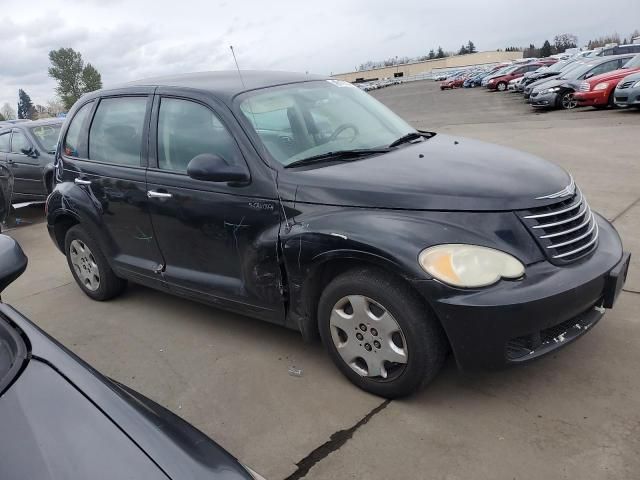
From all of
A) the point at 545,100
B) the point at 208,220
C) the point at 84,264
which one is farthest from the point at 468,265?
the point at 545,100

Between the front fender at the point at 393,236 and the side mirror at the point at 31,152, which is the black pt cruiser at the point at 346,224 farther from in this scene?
the side mirror at the point at 31,152

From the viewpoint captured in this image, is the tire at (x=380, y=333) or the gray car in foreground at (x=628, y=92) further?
the gray car in foreground at (x=628, y=92)

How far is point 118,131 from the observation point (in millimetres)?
4180

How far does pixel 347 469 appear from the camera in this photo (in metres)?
2.54

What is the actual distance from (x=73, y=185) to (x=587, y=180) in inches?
252

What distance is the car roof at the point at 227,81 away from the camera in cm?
358

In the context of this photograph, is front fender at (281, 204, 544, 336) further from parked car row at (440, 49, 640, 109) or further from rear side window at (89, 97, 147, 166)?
parked car row at (440, 49, 640, 109)

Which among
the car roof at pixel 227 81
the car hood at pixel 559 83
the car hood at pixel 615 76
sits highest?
the car roof at pixel 227 81

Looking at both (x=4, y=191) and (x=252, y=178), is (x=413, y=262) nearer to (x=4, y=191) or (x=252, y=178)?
(x=252, y=178)

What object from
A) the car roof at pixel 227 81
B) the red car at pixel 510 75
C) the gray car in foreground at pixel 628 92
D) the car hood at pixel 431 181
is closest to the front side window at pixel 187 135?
the car roof at pixel 227 81

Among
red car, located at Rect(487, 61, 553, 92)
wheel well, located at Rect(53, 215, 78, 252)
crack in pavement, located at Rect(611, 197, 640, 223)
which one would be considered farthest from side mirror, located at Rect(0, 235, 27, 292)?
red car, located at Rect(487, 61, 553, 92)

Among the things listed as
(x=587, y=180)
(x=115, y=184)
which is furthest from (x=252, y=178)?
(x=587, y=180)

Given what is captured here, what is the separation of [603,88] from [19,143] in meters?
15.3

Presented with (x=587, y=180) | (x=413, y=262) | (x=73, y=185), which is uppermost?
(x=73, y=185)
